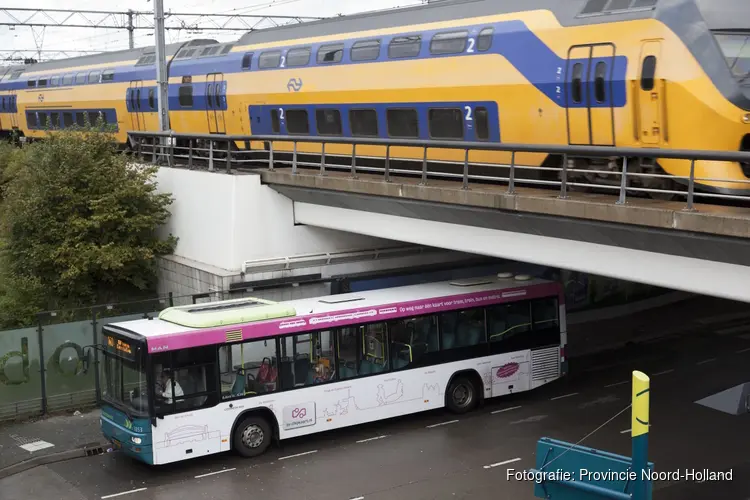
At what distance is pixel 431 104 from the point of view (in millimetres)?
21109

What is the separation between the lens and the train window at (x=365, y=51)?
22.7 meters

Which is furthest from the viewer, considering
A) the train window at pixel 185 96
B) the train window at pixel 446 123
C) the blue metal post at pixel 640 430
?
the train window at pixel 185 96

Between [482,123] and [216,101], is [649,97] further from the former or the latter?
[216,101]

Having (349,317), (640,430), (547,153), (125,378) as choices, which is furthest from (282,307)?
(640,430)

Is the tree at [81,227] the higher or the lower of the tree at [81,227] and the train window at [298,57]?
the lower

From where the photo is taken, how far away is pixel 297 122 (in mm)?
25656

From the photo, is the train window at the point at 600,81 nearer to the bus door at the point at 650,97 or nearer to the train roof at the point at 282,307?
the bus door at the point at 650,97

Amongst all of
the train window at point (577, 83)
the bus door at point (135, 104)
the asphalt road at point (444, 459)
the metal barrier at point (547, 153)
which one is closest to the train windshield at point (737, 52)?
the metal barrier at point (547, 153)

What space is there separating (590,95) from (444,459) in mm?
6936

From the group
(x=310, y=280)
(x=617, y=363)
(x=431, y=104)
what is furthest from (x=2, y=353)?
(x=617, y=363)

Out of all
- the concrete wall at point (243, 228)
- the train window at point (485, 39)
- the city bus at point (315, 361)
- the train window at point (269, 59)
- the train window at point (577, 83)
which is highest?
the train window at point (269, 59)

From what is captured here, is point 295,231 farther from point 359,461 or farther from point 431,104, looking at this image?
point 359,461

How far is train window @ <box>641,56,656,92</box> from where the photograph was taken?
15.9 meters

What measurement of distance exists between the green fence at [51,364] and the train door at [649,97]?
10706 millimetres
